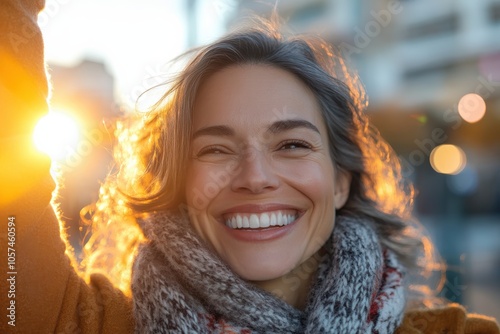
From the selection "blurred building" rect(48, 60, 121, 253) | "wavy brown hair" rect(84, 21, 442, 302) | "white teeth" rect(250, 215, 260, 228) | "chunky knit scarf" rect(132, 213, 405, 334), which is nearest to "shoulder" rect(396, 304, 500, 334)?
"chunky knit scarf" rect(132, 213, 405, 334)

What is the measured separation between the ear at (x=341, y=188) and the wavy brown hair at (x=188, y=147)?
0.03 metres

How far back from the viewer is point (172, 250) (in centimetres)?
208

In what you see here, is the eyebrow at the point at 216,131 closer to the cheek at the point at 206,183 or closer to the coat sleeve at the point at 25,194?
the cheek at the point at 206,183

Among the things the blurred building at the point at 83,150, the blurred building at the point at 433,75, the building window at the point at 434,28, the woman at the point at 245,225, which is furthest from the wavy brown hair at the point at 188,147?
the building window at the point at 434,28

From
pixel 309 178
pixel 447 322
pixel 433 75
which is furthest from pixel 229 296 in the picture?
pixel 433 75

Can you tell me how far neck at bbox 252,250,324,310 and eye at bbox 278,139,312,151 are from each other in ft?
1.48

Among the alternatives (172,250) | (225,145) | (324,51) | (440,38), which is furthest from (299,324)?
(440,38)

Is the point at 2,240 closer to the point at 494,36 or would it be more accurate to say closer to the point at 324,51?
the point at 324,51

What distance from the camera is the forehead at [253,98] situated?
2.15 m

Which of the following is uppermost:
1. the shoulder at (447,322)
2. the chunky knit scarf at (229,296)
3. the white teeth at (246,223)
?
the white teeth at (246,223)

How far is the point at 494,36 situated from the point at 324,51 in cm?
2902

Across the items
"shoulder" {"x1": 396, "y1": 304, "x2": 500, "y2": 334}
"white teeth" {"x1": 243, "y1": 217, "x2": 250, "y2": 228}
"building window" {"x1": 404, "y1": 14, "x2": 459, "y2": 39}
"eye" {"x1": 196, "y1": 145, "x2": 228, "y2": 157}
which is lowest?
"shoulder" {"x1": 396, "y1": 304, "x2": 500, "y2": 334}

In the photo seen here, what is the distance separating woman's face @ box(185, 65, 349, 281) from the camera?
2125 millimetres

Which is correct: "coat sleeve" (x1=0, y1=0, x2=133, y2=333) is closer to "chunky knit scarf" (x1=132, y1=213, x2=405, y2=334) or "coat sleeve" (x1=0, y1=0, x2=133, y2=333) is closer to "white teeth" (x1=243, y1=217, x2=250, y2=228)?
"chunky knit scarf" (x1=132, y1=213, x2=405, y2=334)
